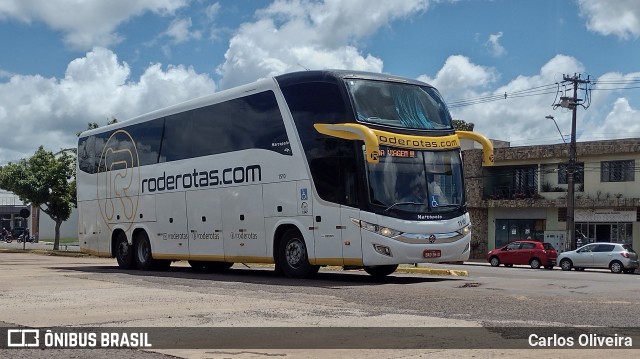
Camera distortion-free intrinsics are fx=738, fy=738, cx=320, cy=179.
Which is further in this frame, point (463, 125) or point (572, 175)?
point (463, 125)

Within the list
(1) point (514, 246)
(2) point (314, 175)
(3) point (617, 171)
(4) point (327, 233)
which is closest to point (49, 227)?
(1) point (514, 246)

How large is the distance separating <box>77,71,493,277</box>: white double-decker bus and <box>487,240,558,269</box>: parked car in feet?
65.8

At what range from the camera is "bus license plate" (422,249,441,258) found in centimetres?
1515

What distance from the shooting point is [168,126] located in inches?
816

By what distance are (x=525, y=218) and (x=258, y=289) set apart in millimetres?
34825

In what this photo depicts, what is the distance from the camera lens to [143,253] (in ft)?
73.2

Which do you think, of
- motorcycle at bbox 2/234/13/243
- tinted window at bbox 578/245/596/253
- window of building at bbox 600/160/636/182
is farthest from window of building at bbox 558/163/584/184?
motorcycle at bbox 2/234/13/243

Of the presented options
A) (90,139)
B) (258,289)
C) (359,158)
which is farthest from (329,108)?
(90,139)

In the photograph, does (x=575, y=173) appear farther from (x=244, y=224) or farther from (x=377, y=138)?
(x=377, y=138)

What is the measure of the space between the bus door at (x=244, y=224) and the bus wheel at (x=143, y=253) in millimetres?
3985

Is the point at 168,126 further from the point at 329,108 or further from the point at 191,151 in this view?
the point at 329,108

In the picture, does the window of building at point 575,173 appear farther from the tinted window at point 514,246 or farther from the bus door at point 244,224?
the bus door at point 244,224

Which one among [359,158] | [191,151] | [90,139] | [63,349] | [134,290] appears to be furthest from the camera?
[90,139]

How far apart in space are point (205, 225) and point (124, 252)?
472 centimetres
